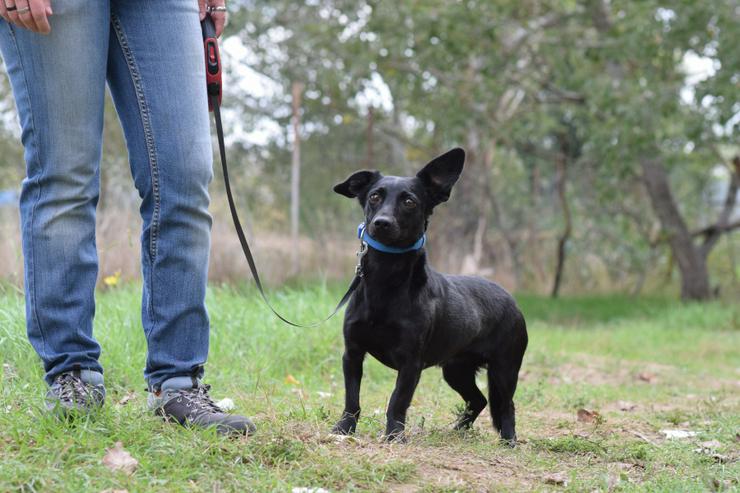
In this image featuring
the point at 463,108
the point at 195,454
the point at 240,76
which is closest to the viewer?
the point at 195,454

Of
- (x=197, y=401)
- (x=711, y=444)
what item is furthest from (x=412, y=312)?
(x=711, y=444)

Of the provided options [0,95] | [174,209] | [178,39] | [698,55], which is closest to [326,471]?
[174,209]

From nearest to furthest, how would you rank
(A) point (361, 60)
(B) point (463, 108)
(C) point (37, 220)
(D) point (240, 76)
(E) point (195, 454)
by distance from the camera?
(E) point (195, 454), (C) point (37, 220), (A) point (361, 60), (B) point (463, 108), (D) point (240, 76)

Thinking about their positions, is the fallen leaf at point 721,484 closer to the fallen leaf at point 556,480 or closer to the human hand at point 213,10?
the fallen leaf at point 556,480

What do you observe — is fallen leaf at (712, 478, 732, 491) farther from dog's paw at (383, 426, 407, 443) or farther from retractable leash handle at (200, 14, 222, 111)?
retractable leash handle at (200, 14, 222, 111)

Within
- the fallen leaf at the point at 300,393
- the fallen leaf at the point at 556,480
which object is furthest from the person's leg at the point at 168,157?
the fallen leaf at the point at 300,393

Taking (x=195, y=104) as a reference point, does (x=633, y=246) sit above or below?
below

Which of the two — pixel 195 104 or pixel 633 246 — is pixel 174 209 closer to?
pixel 195 104

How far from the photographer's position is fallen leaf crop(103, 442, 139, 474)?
2.43 m

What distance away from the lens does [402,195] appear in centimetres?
333

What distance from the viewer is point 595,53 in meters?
10.7

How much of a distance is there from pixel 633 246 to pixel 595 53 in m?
3.58

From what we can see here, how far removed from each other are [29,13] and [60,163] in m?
0.44

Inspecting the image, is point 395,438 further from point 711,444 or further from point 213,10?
point 213,10
